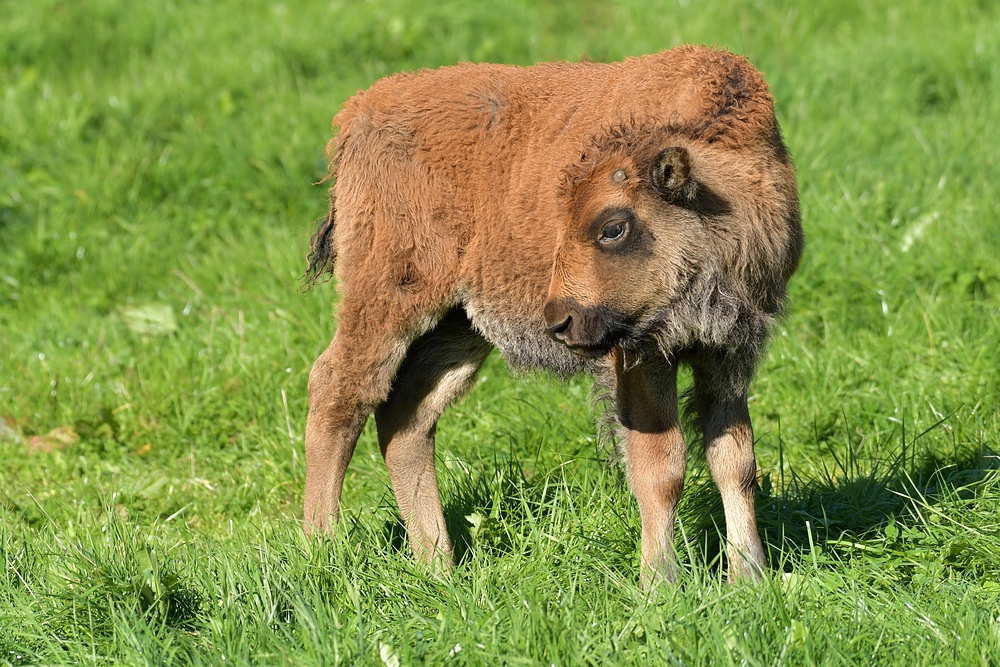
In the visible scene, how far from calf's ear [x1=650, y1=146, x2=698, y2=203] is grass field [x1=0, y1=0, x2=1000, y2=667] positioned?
1276 millimetres

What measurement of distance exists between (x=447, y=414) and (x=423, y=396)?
89 cm

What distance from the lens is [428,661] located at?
137 inches

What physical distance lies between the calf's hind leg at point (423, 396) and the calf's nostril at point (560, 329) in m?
1.06

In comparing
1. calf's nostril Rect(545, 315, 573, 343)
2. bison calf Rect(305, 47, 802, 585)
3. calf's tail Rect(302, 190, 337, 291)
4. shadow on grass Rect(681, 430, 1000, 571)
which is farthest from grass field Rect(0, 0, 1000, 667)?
calf's tail Rect(302, 190, 337, 291)

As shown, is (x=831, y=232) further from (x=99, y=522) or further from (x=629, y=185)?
(x=99, y=522)

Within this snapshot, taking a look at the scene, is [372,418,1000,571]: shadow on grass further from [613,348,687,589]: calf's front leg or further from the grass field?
[613,348,687,589]: calf's front leg

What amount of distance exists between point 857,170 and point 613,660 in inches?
186

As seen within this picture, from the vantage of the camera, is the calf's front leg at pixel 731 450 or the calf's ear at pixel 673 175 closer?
the calf's ear at pixel 673 175

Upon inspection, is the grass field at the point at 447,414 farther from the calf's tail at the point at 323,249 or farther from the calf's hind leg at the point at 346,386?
the calf's tail at the point at 323,249

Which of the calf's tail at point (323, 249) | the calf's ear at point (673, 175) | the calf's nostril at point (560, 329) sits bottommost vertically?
the calf's tail at point (323, 249)

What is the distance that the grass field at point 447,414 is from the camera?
12.2 ft

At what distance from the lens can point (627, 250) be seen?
391cm

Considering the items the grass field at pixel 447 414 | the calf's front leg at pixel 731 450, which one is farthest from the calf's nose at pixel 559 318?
the grass field at pixel 447 414

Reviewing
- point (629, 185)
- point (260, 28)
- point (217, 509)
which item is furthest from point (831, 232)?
point (260, 28)
